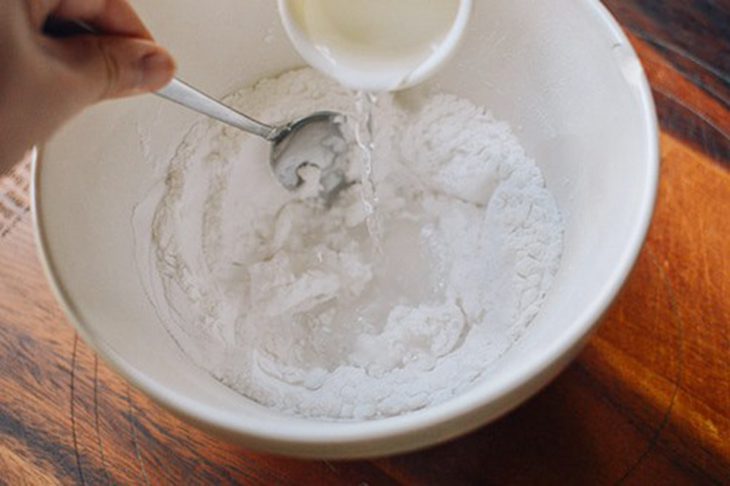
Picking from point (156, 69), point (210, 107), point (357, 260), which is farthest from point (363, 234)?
point (156, 69)

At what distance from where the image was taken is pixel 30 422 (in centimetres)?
76

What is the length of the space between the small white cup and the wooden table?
0.80ft

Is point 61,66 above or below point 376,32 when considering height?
above

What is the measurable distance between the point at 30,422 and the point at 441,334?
1.22ft

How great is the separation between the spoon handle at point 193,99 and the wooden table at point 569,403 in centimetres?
22

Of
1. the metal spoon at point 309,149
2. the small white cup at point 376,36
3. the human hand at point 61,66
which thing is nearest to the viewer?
the human hand at point 61,66

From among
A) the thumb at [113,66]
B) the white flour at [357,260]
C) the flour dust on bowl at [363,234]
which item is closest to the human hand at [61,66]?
the thumb at [113,66]

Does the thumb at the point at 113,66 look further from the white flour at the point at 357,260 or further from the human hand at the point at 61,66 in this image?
the white flour at the point at 357,260

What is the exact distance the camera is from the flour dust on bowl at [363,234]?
643 mm

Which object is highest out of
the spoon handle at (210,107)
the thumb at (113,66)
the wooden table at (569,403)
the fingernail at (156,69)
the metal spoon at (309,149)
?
the thumb at (113,66)

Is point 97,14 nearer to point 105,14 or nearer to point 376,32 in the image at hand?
point 105,14

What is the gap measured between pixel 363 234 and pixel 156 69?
327 millimetres

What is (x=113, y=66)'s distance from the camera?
625 mm

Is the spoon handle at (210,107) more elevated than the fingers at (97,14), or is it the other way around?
the fingers at (97,14)
